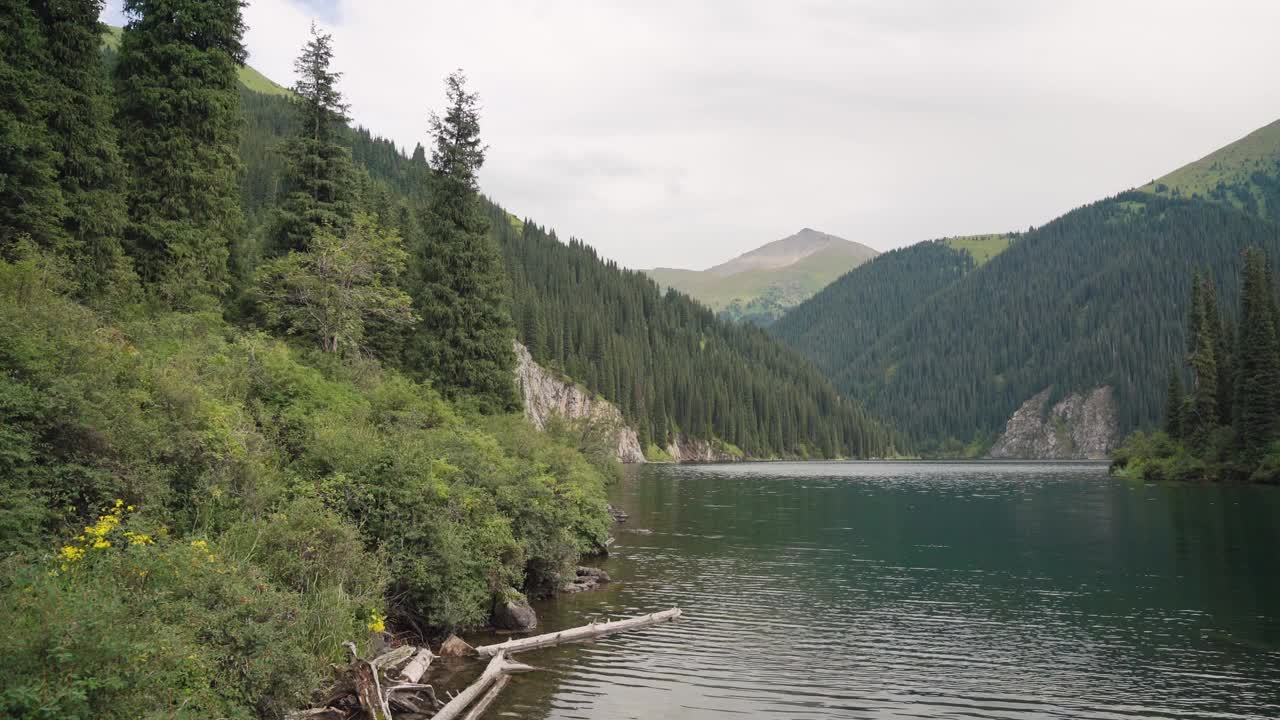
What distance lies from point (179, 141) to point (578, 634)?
93.7 feet

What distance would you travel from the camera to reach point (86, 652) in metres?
10.7

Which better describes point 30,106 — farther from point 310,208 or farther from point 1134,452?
point 1134,452

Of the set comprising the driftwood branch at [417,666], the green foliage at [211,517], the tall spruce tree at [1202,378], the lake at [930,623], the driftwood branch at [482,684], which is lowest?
the lake at [930,623]

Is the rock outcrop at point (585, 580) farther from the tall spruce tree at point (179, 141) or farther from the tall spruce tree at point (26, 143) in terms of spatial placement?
the tall spruce tree at point (26, 143)

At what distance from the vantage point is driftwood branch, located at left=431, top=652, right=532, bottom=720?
57.1 ft

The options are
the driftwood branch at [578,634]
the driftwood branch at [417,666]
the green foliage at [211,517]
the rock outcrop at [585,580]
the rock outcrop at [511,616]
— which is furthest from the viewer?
the rock outcrop at [585,580]

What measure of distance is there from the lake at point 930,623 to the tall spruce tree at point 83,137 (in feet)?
71.6

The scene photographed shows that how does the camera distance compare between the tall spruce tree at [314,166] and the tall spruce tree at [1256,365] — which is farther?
the tall spruce tree at [1256,365]

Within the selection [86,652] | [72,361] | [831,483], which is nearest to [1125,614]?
[86,652]

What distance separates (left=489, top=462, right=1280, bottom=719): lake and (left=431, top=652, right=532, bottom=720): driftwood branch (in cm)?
52

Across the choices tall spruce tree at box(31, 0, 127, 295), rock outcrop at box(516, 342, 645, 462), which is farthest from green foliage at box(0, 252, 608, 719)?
rock outcrop at box(516, 342, 645, 462)

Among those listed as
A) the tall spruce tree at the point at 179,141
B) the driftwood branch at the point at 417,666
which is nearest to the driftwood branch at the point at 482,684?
the driftwood branch at the point at 417,666

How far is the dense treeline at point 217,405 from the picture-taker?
1373 cm

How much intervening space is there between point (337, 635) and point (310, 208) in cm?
2995
